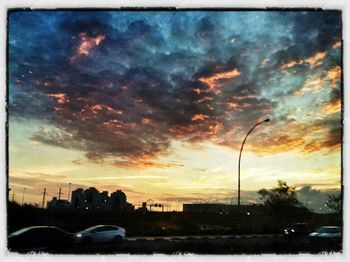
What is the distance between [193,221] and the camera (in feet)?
36.2

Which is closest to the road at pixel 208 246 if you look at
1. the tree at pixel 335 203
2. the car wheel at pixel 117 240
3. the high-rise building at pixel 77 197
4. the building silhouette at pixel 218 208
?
the car wheel at pixel 117 240

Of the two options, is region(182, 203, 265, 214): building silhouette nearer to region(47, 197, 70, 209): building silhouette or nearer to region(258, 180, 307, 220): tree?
region(258, 180, 307, 220): tree

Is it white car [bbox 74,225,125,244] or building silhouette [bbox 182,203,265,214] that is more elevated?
building silhouette [bbox 182,203,265,214]

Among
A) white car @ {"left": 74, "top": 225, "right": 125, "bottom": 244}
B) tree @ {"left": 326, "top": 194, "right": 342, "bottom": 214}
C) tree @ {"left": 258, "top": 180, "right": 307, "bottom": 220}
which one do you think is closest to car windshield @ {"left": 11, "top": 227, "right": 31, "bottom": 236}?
white car @ {"left": 74, "top": 225, "right": 125, "bottom": 244}

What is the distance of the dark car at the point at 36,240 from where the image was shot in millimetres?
10523

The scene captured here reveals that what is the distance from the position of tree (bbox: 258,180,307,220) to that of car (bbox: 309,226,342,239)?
0.44 m

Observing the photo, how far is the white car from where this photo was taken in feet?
Result: 34.8

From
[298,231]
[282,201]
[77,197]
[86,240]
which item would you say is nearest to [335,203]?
[298,231]

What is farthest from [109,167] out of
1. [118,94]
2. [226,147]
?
[226,147]

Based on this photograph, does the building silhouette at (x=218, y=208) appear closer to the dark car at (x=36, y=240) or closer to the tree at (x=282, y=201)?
the tree at (x=282, y=201)

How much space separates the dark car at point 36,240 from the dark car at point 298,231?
3.82 m

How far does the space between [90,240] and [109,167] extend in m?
1.33
